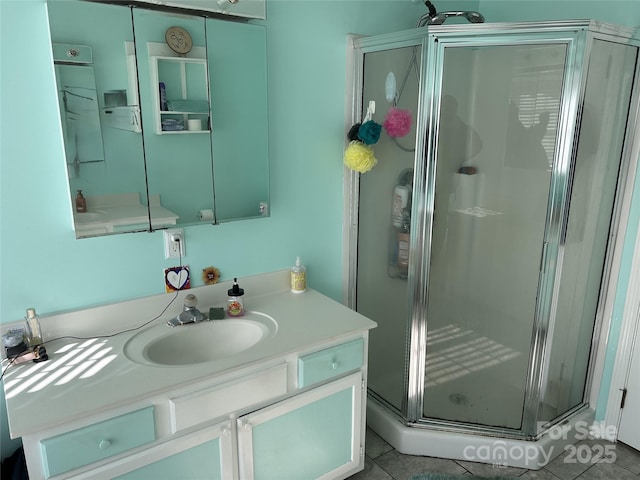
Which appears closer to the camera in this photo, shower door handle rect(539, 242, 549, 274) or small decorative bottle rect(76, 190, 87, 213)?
small decorative bottle rect(76, 190, 87, 213)

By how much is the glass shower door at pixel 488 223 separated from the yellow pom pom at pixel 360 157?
0.29 metres

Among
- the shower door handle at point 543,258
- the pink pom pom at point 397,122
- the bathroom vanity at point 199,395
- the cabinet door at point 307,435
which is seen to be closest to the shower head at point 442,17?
the pink pom pom at point 397,122

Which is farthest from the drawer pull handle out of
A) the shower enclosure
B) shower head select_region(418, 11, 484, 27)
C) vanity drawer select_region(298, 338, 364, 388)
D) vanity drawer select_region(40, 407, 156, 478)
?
shower head select_region(418, 11, 484, 27)

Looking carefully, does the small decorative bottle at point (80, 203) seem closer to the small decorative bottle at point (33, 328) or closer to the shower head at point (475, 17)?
the small decorative bottle at point (33, 328)

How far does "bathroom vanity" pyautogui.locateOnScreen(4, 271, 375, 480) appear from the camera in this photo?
4.48 feet

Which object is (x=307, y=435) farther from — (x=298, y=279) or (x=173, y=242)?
(x=173, y=242)

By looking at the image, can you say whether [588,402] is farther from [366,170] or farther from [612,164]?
[366,170]

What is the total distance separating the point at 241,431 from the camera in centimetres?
166

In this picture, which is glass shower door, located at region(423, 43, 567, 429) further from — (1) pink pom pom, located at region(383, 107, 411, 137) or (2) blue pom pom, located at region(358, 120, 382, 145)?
(2) blue pom pom, located at region(358, 120, 382, 145)

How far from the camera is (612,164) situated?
7.09ft

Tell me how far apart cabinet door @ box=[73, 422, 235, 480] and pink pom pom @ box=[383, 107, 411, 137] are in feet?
4.52

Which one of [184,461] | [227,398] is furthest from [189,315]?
[184,461]

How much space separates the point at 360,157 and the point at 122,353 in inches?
48.6

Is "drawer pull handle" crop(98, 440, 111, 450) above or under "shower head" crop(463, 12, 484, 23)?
under
